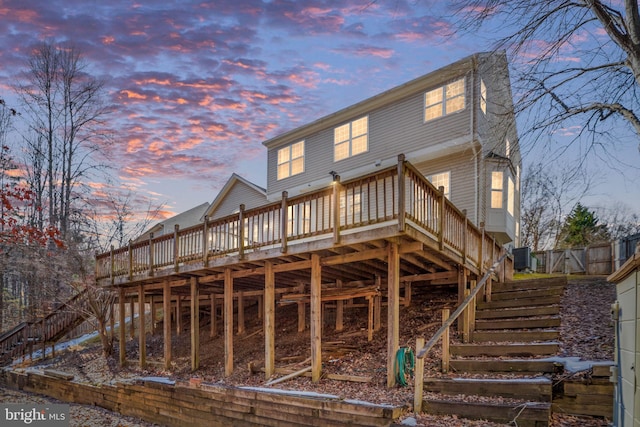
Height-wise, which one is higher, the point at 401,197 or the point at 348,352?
the point at 401,197

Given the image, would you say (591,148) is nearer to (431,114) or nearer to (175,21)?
(431,114)

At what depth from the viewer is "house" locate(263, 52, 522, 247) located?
1591cm

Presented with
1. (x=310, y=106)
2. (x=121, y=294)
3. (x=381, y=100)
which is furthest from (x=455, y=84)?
(x=121, y=294)

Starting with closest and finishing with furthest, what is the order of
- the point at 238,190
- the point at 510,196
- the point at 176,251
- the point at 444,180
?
1. the point at 176,251
2. the point at 444,180
3. the point at 510,196
4. the point at 238,190

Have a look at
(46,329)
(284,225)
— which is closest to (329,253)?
(284,225)

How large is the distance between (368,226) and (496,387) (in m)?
3.84

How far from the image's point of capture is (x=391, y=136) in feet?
59.2

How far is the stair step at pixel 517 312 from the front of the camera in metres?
10.4

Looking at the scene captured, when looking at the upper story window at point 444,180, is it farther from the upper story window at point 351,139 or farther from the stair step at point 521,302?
the stair step at point 521,302

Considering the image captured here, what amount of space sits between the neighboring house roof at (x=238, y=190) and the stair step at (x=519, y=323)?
14.6 metres

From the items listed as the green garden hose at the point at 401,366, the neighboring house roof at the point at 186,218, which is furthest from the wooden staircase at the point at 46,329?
the green garden hose at the point at 401,366

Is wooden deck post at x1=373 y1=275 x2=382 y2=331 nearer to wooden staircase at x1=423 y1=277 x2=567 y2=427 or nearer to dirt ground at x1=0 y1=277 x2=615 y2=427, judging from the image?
dirt ground at x1=0 y1=277 x2=615 y2=427

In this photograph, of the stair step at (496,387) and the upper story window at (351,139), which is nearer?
the stair step at (496,387)

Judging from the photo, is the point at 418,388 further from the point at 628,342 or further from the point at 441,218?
the point at 441,218
